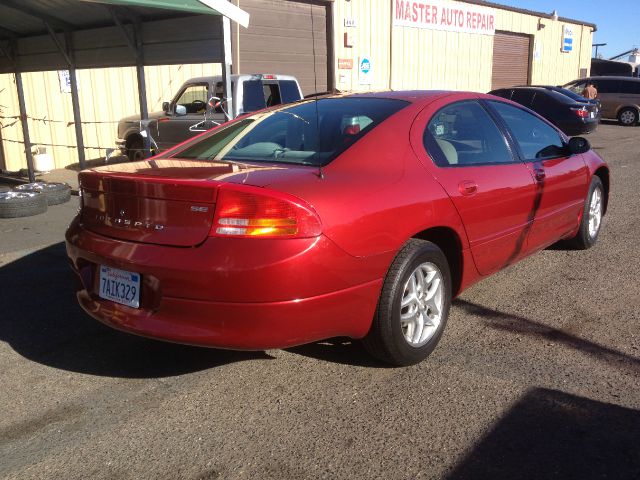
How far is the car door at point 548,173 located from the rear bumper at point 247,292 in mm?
1987

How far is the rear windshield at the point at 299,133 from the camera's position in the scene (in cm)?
350

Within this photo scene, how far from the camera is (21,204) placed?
7551mm

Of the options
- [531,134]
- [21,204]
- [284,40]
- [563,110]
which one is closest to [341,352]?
[531,134]

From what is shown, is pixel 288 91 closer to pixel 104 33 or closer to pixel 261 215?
pixel 104 33

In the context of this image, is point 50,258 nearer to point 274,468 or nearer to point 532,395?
point 274,468

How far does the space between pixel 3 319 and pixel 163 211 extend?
2.15 m

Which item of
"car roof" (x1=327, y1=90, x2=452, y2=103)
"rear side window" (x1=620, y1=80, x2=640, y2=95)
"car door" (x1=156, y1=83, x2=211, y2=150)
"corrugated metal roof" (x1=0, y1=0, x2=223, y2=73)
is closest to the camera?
"car roof" (x1=327, y1=90, x2=452, y2=103)

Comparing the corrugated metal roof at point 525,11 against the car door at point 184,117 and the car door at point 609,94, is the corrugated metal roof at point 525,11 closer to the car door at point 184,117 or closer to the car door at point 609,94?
the car door at point 609,94

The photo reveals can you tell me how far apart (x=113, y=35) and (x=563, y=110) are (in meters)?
12.2

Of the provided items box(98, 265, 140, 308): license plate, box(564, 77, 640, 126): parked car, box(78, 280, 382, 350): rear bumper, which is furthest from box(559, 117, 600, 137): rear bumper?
box(98, 265, 140, 308): license plate

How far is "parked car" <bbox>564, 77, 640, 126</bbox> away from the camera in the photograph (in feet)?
73.2

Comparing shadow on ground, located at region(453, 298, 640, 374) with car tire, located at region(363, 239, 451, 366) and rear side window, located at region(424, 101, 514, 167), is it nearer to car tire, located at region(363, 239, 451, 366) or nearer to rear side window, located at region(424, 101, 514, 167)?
car tire, located at region(363, 239, 451, 366)

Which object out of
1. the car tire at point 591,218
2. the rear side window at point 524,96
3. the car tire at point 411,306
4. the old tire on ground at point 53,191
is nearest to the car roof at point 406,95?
the car tire at point 411,306

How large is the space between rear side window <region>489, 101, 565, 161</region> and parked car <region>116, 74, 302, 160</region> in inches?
197
